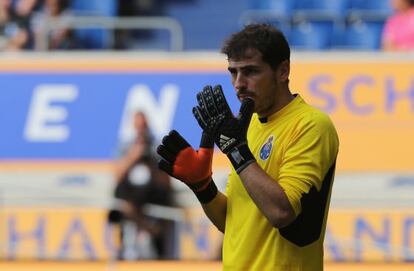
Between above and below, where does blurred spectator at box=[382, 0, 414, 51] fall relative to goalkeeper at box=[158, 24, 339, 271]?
below

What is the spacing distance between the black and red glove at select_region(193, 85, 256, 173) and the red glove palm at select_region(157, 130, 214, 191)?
0.46 ft

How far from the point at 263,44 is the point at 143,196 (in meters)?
6.97

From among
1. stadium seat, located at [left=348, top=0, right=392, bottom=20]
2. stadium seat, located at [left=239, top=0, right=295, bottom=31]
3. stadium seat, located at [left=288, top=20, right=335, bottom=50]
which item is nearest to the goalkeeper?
stadium seat, located at [left=239, top=0, right=295, bottom=31]

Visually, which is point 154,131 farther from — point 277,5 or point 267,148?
point 267,148

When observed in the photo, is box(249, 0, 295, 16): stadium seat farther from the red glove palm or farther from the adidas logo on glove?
the adidas logo on glove

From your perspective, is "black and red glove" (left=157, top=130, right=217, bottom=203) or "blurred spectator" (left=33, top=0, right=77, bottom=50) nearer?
"black and red glove" (left=157, top=130, right=217, bottom=203)

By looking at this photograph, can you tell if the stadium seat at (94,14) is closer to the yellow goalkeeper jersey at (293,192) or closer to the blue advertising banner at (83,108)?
the blue advertising banner at (83,108)

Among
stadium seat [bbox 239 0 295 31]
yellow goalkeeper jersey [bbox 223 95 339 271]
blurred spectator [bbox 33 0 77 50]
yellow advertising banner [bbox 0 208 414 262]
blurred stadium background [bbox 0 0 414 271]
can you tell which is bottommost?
yellow advertising banner [bbox 0 208 414 262]

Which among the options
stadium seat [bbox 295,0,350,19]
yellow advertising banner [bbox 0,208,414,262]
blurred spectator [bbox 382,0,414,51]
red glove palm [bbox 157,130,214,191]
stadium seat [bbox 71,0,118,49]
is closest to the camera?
red glove palm [bbox 157,130,214,191]

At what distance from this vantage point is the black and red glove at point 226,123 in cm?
384

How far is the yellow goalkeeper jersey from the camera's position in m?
3.87

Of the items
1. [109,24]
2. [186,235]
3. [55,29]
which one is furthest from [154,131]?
[55,29]

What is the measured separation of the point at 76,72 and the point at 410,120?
3448 millimetres

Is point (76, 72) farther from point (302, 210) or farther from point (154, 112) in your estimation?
point (302, 210)
